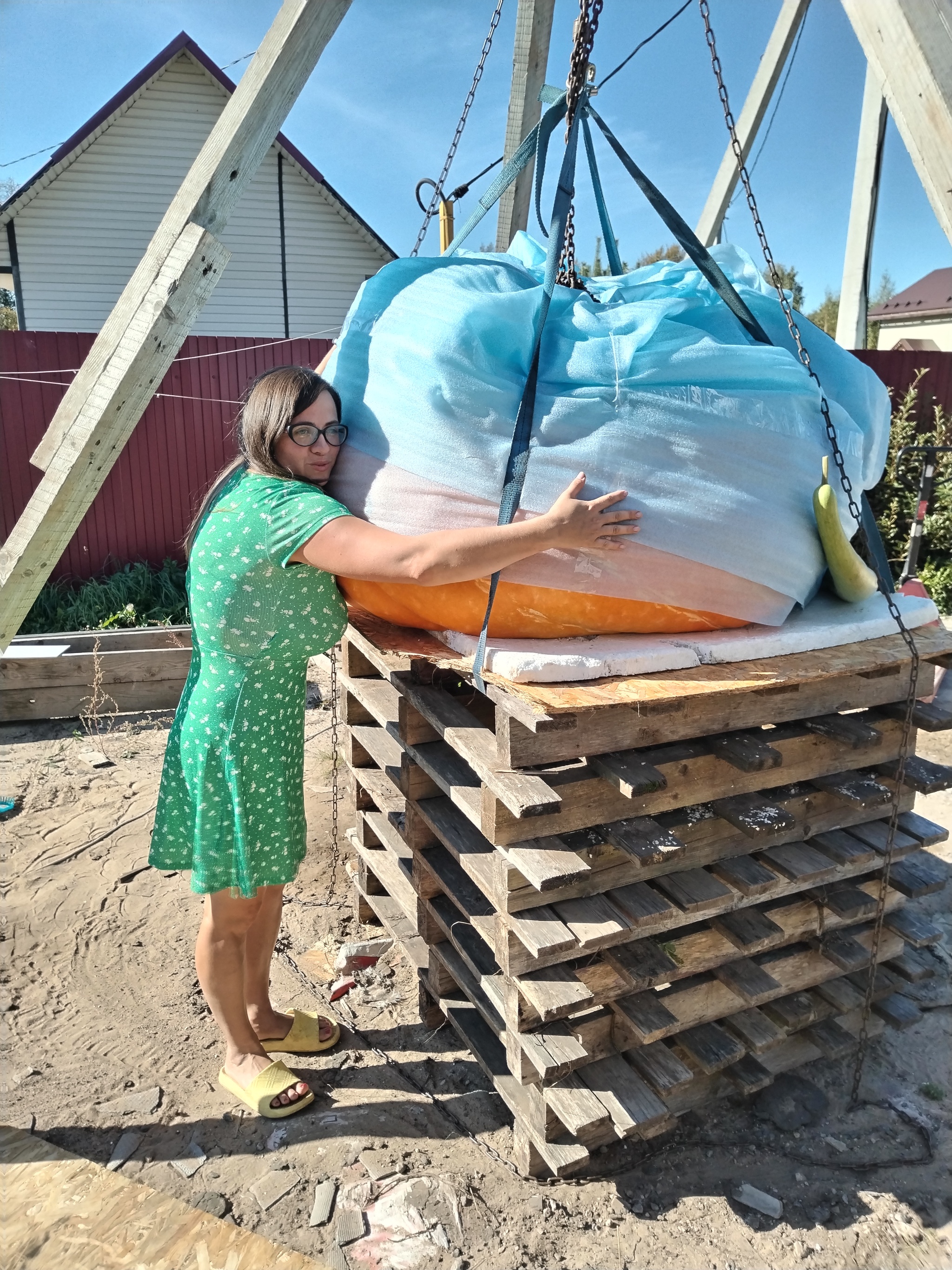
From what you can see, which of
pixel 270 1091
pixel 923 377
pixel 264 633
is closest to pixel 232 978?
pixel 270 1091

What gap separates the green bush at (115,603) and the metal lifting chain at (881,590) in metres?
6.02

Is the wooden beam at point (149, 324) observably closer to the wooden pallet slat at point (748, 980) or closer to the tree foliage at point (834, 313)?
the wooden pallet slat at point (748, 980)

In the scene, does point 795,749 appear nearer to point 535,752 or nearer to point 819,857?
point 819,857

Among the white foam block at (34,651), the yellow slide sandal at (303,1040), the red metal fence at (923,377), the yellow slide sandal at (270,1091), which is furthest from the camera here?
the red metal fence at (923,377)

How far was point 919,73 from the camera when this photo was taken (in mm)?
1817

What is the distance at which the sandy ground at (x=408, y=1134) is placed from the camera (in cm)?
223

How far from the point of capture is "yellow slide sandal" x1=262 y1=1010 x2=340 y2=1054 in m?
2.86

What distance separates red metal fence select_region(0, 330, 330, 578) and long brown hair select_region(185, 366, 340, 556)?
6.12 meters

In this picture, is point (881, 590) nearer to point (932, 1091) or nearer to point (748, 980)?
point (748, 980)

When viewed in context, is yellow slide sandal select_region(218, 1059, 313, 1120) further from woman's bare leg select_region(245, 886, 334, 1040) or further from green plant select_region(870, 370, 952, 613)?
green plant select_region(870, 370, 952, 613)

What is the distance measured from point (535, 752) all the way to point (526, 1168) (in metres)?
1.33

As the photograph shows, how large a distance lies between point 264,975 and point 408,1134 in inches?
27.6

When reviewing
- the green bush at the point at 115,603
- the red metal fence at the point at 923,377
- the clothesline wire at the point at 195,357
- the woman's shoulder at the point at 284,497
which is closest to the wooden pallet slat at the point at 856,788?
the woman's shoulder at the point at 284,497

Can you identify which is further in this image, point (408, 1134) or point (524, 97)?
point (524, 97)
